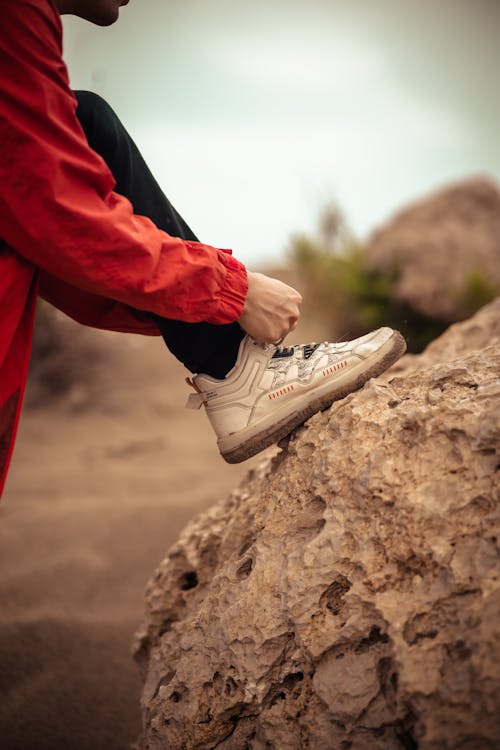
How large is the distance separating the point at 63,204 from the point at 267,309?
20.8 inches

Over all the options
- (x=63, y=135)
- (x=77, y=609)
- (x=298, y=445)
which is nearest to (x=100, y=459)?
(x=77, y=609)

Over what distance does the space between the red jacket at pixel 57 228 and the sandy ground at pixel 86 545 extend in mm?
1171

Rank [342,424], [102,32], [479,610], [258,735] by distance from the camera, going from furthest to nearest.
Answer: [102,32], [342,424], [258,735], [479,610]

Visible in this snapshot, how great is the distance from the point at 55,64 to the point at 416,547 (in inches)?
46.9

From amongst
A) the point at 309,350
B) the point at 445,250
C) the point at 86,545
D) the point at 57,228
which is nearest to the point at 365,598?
the point at 309,350

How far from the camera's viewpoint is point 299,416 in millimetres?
1439

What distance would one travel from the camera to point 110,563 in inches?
106

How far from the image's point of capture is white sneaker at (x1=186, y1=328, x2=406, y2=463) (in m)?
1.44

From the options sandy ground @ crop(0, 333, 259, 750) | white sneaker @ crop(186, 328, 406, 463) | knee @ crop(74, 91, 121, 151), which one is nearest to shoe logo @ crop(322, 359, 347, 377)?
white sneaker @ crop(186, 328, 406, 463)

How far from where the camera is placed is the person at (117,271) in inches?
41.9

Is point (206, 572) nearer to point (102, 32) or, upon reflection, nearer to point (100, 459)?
point (102, 32)

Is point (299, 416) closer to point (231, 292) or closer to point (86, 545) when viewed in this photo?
point (231, 292)

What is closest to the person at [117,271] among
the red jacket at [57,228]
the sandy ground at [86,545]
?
the red jacket at [57,228]

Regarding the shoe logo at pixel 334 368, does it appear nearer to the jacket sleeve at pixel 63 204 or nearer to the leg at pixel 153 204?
the leg at pixel 153 204
